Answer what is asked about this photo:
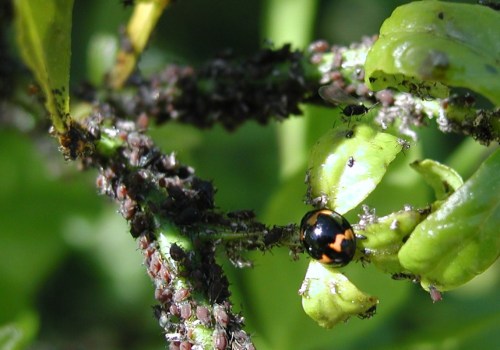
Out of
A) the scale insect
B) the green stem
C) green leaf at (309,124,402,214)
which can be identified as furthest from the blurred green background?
green leaf at (309,124,402,214)

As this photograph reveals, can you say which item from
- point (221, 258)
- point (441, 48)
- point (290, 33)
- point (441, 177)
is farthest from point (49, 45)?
point (290, 33)

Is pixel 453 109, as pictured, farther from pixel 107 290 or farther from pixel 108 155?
pixel 107 290

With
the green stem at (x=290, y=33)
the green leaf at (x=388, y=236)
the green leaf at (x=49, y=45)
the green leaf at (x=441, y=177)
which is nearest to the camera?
the green leaf at (x=49, y=45)

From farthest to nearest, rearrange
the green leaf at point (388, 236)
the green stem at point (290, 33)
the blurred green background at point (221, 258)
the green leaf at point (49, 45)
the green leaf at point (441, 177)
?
the green stem at point (290, 33)
the blurred green background at point (221, 258)
the green leaf at point (441, 177)
the green leaf at point (388, 236)
the green leaf at point (49, 45)

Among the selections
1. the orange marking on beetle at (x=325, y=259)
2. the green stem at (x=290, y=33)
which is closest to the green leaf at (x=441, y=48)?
the orange marking on beetle at (x=325, y=259)

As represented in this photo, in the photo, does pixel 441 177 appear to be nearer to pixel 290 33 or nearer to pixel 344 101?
pixel 344 101

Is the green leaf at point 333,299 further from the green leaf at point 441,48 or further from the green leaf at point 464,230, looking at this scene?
the green leaf at point 441,48

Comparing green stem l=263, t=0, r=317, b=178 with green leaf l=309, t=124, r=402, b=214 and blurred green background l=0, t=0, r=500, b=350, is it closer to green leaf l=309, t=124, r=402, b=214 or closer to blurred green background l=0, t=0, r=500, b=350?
blurred green background l=0, t=0, r=500, b=350

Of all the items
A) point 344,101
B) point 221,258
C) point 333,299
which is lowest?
point 333,299
